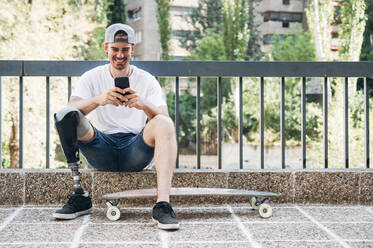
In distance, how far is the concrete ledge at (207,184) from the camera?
3.23 metres

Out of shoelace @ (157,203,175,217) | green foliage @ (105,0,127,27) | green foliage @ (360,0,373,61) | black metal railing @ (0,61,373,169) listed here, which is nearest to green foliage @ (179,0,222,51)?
green foliage @ (105,0,127,27)

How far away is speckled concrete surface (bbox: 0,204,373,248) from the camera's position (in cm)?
229

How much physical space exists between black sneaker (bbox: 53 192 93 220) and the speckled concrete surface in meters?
0.04

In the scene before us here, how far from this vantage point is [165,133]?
275 centimetres

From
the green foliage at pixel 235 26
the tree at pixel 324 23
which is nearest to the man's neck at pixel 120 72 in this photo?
the tree at pixel 324 23

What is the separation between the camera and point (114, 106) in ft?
9.88

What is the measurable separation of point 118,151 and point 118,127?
0.15 metres

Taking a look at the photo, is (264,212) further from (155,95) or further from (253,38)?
(253,38)

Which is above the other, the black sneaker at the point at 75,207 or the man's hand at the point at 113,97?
the man's hand at the point at 113,97

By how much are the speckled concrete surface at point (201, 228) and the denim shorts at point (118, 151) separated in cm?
31

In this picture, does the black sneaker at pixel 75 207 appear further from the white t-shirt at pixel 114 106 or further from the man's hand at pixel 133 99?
the man's hand at pixel 133 99

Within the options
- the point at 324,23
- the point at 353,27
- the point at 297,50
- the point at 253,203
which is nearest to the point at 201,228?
the point at 253,203

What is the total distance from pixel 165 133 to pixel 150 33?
33567mm

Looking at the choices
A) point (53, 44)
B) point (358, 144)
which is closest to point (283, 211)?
point (53, 44)
